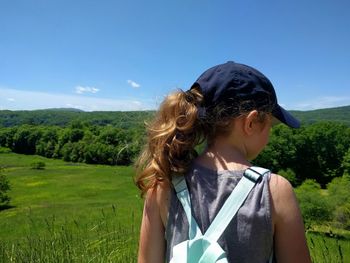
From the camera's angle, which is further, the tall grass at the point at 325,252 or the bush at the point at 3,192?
the bush at the point at 3,192

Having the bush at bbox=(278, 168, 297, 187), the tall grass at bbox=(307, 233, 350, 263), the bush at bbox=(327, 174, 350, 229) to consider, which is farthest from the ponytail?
the bush at bbox=(278, 168, 297, 187)

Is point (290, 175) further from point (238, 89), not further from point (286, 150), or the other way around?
point (238, 89)

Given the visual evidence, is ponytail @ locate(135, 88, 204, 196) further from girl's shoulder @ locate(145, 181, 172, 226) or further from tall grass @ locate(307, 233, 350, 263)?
tall grass @ locate(307, 233, 350, 263)

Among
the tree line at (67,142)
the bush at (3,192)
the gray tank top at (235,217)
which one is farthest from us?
the tree line at (67,142)

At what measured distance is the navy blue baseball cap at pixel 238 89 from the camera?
1.53 metres

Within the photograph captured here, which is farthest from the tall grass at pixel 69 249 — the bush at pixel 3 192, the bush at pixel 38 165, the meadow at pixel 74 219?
the bush at pixel 38 165

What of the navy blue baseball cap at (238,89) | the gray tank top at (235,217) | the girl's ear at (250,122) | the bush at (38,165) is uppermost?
the navy blue baseball cap at (238,89)

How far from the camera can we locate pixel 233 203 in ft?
4.59

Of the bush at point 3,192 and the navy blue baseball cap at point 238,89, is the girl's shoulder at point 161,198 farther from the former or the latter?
the bush at point 3,192

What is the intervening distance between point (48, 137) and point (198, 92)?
115661 millimetres

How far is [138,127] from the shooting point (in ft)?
6.27

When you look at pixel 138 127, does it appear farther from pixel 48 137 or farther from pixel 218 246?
pixel 48 137

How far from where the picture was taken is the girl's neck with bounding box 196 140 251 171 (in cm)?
151

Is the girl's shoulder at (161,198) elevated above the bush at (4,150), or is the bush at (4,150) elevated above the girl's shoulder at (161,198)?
the girl's shoulder at (161,198)
